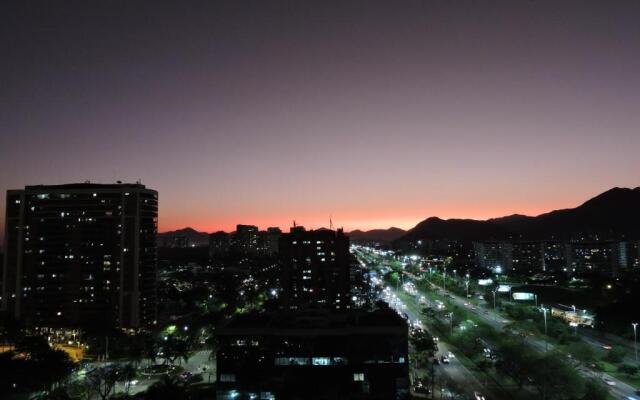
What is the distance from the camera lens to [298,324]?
98.8ft

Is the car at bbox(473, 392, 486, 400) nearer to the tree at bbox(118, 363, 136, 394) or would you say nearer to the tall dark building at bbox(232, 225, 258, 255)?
the tree at bbox(118, 363, 136, 394)

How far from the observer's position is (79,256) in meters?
47.8

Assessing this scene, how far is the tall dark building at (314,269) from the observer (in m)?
59.6

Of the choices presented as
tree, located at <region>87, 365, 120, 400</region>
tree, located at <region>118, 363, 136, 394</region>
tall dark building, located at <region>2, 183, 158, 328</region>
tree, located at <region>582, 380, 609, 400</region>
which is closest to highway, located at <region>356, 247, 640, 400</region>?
tree, located at <region>582, 380, 609, 400</region>

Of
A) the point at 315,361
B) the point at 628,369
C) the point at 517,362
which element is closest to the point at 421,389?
the point at 517,362

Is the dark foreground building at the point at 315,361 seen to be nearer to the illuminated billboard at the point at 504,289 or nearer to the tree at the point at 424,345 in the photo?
the tree at the point at 424,345

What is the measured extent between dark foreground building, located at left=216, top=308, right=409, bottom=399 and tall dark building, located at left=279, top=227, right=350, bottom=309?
97.8 feet

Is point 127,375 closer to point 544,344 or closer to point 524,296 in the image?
point 544,344

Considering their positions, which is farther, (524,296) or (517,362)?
(524,296)

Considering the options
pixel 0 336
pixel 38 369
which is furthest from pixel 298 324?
pixel 0 336

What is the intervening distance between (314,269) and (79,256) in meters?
26.5

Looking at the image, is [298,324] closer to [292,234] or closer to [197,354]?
[197,354]

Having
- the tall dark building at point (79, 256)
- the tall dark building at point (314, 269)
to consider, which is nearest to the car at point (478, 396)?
the tall dark building at point (314, 269)

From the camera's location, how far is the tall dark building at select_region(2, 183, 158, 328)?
4678 cm
